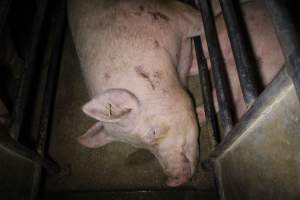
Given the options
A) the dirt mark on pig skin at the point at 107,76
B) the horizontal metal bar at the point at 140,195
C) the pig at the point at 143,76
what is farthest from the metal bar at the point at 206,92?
the dirt mark on pig skin at the point at 107,76

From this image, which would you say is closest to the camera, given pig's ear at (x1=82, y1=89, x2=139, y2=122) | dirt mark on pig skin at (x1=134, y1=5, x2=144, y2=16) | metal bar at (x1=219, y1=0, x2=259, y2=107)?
metal bar at (x1=219, y1=0, x2=259, y2=107)

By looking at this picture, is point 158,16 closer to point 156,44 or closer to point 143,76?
point 156,44

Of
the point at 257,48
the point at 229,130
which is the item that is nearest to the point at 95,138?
the point at 229,130

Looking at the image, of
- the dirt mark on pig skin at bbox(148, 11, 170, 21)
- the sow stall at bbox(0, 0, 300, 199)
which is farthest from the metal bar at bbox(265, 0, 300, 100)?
the dirt mark on pig skin at bbox(148, 11, 170, 21)

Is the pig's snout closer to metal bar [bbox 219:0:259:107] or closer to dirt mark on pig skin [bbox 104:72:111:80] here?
dirt mark on pig skin [bbox 104:72:111:80]

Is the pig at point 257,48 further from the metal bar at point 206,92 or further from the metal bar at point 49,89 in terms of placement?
the metal bar at point 49,89

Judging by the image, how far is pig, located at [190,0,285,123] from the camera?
2.05 metres

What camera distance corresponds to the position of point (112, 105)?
1.98m

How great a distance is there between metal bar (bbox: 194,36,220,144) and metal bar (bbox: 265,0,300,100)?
50.5 inches

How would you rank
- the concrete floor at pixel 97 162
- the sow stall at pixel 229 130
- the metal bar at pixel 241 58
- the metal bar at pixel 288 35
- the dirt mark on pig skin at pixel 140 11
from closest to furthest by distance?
the metal bar at pixel 288 35
the sow stall at pixel 229 130
the metal bar at pixel 241 58
the dirt mark on pig skin at pixel 140 11
the concrete floor at pixel 97 162

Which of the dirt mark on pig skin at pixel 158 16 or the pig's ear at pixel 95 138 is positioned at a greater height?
the dirt mark on pig skin at pixel 158 16

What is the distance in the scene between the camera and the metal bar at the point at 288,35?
82 centimetres

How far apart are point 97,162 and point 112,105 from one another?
0.91 m

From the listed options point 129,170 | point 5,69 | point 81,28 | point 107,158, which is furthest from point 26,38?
point 129,170
